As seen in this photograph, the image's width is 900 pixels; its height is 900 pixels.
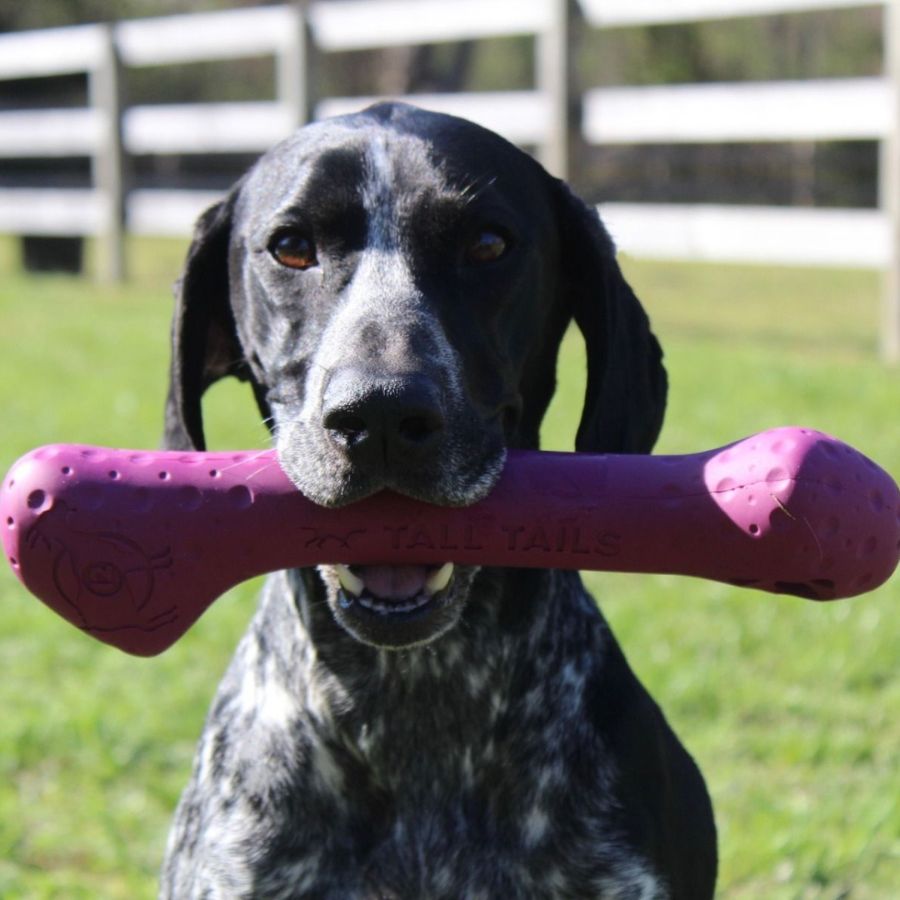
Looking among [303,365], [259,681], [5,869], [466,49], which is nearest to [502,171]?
[303,365]

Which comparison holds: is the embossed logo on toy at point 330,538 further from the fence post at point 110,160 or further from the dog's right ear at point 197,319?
the fence post at point 110,160

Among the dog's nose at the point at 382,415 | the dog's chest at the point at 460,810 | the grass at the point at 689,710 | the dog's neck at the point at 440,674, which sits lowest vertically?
the grass at the point at 689,710

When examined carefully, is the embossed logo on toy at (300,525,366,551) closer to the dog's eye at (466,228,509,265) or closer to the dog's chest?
the dog's chest

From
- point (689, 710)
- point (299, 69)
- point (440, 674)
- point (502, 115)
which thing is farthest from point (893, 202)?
point (440, 674)

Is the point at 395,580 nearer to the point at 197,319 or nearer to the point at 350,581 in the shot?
the point at 350,581

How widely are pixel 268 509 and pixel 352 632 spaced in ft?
0.83

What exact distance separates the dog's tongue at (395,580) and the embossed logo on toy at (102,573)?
323 millimetres

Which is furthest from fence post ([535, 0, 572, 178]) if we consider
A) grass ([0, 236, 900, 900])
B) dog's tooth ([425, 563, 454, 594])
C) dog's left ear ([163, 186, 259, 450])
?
dog's tooth ([425, 563, 454, 594])

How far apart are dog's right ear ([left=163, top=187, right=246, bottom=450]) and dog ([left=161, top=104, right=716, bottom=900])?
83mm

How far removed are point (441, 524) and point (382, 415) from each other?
0.23m

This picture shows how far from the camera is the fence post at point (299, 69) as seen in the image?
1368cm

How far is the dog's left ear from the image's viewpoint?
10.5 ft

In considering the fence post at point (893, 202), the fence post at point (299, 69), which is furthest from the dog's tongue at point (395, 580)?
the fence post at point (299, 69)

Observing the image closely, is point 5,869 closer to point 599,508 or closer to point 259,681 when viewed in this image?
point 259,681
